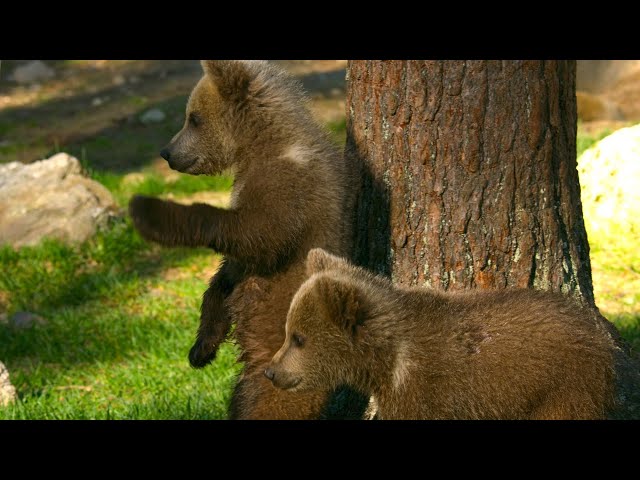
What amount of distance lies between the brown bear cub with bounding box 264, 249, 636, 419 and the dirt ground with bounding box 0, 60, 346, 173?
661cm

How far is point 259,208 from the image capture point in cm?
436

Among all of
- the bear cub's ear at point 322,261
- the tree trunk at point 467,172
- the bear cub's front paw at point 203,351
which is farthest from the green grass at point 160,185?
the bear cub's ear at point 322,261

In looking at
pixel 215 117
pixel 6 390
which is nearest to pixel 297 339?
pixel 215 117

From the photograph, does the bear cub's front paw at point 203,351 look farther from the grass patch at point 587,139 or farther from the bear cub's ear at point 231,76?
the grass patch at point 587,139

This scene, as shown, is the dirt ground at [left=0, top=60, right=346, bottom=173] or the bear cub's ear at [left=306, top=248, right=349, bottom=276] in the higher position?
the bear cub's ear at [left=306, top=248, right=349, bottom=276]

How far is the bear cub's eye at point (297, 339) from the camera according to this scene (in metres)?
4.23

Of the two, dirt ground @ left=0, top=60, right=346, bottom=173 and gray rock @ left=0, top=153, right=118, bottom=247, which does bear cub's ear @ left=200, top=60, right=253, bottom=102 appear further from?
dirt ground @ left=0, top=60, right=346, bottom=173

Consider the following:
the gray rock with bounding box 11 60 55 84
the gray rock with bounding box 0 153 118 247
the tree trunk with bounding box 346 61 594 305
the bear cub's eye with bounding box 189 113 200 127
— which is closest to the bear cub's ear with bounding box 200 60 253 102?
the bear cub's eye with bounding box 189 113 200 127

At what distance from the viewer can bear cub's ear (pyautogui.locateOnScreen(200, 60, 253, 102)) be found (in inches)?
185

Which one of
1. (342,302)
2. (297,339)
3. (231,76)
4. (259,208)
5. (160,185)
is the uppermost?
(231,76)

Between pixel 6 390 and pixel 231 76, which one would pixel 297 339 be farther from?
pixel 6 390

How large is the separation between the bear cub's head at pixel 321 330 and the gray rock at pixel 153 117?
8.72 meters

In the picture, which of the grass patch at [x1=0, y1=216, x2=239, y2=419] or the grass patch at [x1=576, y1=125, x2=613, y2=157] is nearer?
the grass patch at [x1=0, y1=216, x2=239, y2=419]

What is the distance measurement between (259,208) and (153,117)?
28.2 feet
